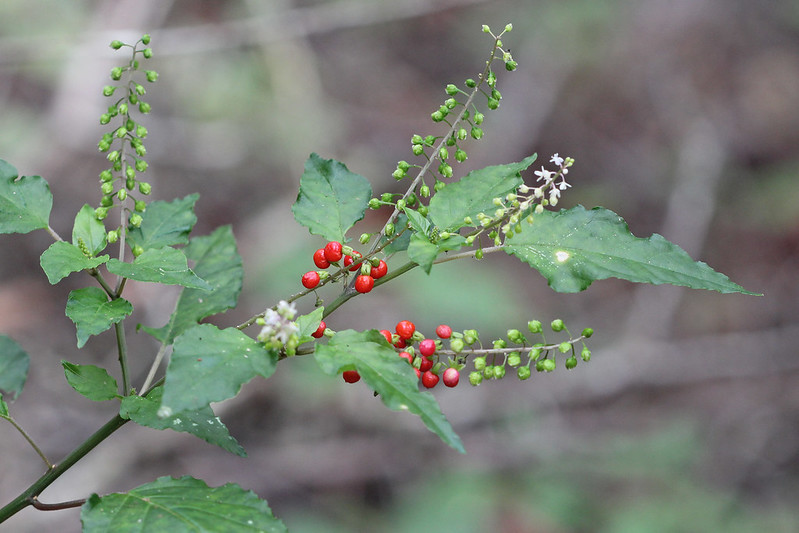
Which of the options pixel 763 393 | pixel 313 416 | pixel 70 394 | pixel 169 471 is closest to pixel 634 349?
pixel 763 393

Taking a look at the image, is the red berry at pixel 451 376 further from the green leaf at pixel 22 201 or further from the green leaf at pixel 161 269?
the green leaf at pixel 22 201

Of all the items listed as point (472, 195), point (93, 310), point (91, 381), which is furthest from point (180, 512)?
point (472, 195)

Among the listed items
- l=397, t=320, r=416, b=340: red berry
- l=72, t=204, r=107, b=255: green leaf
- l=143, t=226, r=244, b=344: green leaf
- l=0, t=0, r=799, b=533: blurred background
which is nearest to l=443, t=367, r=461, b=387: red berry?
l=397, t=320, r=416, b=340: red berry

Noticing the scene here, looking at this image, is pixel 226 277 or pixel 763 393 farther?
pixel 763 393

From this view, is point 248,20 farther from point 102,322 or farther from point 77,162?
point 102,322

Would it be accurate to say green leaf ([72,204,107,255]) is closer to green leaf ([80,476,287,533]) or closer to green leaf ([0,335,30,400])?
green leaf ([80,476,287,533])

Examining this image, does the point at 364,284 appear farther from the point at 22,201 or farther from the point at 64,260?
the point at 22,201

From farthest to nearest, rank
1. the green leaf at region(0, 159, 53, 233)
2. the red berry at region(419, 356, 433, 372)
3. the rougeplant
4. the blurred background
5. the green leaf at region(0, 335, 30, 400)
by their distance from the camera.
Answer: the blurred background < the green leaf at region(0, 335, 30, 400) < the green leaf at region(0, 159, 53, 233) < the red berry at region(419, 356, 433, 372) < the rougeplant
